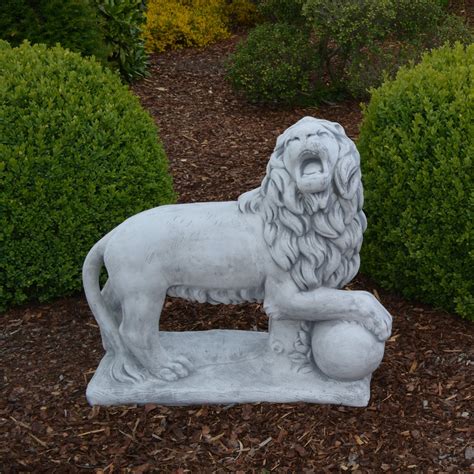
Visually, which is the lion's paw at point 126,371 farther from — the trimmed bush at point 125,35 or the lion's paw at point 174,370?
the trimmed bush at point 125,35

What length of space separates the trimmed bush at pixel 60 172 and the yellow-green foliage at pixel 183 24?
197 inches

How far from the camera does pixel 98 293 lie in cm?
343

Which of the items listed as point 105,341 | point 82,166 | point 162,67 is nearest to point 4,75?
point 82,166

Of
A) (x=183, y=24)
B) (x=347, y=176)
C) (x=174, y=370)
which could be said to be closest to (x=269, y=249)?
(x=347, y=176)

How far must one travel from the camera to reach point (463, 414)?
11.6 ft

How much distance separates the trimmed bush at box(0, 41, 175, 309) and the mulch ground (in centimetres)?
29

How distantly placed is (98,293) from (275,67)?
437 centimetres

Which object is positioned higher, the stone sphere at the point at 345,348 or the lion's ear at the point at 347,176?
the lion's ear at the point at 347,176

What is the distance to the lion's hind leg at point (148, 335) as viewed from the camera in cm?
327

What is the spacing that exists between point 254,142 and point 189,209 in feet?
11.2

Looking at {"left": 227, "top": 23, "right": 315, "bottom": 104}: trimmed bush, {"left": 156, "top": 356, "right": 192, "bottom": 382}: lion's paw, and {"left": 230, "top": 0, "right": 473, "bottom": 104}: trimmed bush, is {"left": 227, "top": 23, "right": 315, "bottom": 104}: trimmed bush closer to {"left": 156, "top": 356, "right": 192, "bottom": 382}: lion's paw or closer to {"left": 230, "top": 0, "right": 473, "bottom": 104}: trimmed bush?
{"left": 230, "top": 0, "right": 473, "bottom": 104}: trimmed bush

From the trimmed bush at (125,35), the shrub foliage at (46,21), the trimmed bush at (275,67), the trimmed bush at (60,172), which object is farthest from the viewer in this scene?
the trimmed bush at (125,35)

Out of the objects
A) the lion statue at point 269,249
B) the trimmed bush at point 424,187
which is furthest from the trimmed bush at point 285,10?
the lion statue at point 269,249

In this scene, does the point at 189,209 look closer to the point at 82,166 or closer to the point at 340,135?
the point at 340,135
